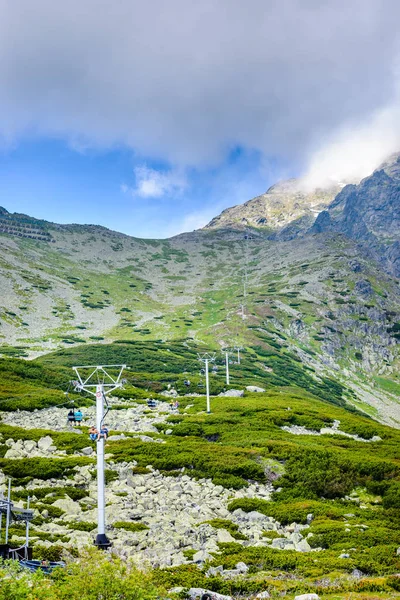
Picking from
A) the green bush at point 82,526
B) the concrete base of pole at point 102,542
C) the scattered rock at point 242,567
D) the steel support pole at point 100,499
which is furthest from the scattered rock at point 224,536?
the green bush at point 82,526

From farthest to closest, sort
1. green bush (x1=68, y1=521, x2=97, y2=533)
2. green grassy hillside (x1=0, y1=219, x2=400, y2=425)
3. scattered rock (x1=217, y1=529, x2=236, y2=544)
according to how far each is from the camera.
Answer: green grassy hillside (x1=0, y1=219, x2=400, y2=425) → green bush (x1=68, y1=521, x2=97, y2=533) → scattered rock (x1=217, y1=529, x2=236, y2=544)

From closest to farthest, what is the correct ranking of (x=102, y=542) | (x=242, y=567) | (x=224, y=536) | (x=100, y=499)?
(x=242, y=567)
(x=102, y=542)
(x=100, y=499)
(x=224, y=536)

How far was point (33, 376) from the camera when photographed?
6303cm

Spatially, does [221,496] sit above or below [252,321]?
below

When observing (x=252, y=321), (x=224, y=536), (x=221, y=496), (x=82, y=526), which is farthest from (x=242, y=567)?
(x=252, y=321)

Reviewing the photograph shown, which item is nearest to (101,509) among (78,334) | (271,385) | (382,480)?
(382,480)

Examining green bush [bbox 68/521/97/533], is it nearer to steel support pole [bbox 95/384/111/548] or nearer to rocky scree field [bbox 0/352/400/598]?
rocky scree field [bbox 0/352/400/598]

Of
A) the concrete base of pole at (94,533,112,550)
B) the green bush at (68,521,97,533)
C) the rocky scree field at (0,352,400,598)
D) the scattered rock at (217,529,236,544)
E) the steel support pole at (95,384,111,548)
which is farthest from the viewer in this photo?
the green bush at (68,521,97,533)

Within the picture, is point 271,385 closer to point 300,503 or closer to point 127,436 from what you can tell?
point 127,436

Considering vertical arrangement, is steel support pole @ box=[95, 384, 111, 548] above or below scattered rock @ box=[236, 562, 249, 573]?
above

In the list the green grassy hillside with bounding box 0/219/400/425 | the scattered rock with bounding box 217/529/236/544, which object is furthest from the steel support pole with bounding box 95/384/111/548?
the green grassy hillside with bounding box 0/219/400/425

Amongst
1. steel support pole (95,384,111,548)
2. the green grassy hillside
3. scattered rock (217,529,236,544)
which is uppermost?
the green grassy hillside

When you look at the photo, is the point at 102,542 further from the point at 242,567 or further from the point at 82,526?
the point at 242,567

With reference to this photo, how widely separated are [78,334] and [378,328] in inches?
3747
